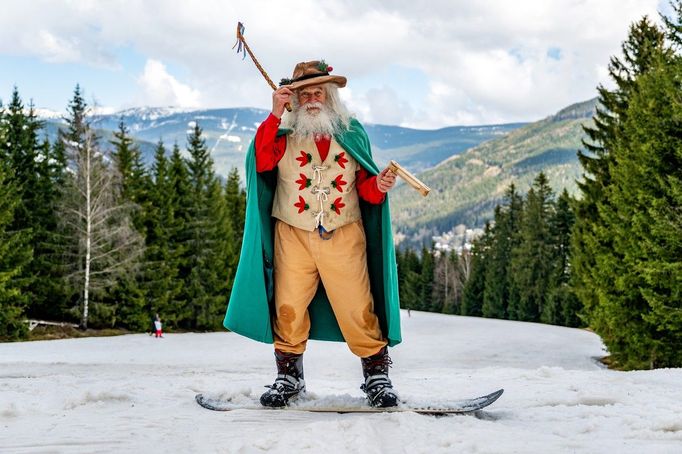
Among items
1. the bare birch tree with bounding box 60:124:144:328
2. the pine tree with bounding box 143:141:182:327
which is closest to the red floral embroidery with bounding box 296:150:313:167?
the bare birch tree with bounding box 60:124:144:328

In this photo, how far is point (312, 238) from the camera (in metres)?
4.75

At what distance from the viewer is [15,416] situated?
411 centimetres

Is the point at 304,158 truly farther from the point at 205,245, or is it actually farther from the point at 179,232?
the point at 205,245

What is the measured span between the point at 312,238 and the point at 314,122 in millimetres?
900

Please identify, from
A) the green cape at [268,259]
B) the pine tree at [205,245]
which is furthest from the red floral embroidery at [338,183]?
the pine tree at [205,245]

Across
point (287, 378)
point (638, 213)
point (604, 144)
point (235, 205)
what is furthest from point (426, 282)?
point (287, 378)

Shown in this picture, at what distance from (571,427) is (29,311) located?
28653 millimetres

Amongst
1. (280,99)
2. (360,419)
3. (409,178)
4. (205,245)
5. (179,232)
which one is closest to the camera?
(360,419)

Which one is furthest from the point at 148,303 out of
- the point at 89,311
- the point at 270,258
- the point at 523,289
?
the point at 523,289

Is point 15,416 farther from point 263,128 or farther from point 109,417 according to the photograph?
point 263,128

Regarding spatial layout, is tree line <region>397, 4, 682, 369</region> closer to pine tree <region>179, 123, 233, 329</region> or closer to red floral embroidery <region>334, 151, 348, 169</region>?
red floral embroidery <region>334, 151, 348, 169</region>

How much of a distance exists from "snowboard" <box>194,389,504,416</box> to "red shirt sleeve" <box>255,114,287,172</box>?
1.83 metres

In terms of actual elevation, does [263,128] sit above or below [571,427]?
above

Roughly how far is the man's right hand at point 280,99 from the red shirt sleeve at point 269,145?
92 mm
